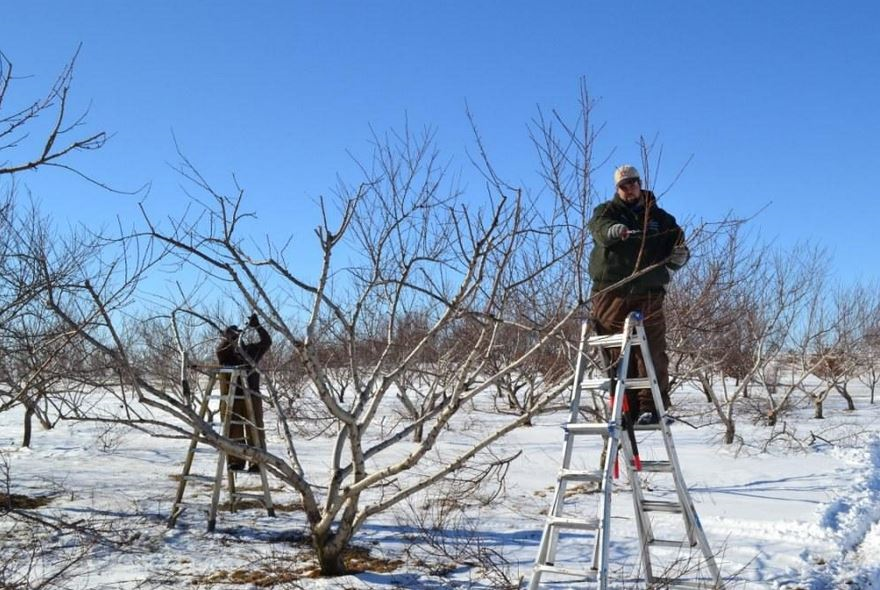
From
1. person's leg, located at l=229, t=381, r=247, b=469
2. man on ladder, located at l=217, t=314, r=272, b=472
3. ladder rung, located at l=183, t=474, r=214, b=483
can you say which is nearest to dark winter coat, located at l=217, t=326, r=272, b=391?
man on ladder, located at l=217, t=314, r=272, b=472

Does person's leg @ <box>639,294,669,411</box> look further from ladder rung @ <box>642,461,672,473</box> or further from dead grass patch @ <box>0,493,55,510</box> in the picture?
dead grass patch @ <box>0,493,55,510</box>

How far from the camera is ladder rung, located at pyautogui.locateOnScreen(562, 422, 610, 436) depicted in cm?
357

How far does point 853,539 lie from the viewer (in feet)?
18.6

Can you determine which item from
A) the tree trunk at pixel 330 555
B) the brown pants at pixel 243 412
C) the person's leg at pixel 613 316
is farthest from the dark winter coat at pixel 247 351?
the person's leg at pixel 613 316

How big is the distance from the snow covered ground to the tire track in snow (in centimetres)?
2

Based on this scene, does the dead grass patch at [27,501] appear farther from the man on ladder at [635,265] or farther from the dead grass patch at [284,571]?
the man on ladder at [635,265]

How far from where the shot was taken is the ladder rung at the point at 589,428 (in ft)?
11.7

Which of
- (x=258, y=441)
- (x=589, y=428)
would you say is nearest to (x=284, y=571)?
(x=258, y=441)

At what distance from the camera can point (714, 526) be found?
A: 5711 mm

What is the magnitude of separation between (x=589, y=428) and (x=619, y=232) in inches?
41.1

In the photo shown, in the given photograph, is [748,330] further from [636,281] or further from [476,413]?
[636,281]

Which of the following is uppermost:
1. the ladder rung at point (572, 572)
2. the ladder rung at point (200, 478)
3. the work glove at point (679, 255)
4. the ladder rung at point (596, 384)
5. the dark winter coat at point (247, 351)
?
the work glove at point (679, 255)

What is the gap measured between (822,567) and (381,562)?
268 cm

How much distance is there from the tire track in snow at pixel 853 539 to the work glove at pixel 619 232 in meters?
2.25
